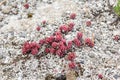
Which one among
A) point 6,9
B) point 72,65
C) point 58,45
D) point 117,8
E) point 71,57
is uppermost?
point 117,8

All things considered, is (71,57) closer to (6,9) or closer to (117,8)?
(117,8)

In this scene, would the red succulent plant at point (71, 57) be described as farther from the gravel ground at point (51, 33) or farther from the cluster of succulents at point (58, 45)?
the gravel ground at point (51, 33)

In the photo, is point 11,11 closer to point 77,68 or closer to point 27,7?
point 27,7

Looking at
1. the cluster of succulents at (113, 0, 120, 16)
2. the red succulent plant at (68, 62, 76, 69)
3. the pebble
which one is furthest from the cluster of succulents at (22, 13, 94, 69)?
the pebble

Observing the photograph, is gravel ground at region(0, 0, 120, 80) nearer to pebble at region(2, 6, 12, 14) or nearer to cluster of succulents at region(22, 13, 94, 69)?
pebble at region(2, 6, 12, 14)

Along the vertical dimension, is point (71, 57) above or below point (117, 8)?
below

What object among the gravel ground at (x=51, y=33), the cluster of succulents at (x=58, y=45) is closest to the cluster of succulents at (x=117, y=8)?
the gravel ground at (x=51, y=33)

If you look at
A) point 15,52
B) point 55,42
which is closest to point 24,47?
point 15,52

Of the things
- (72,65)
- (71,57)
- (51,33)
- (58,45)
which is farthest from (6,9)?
(72,65)

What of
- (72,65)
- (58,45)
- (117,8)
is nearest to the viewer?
(72,65)
